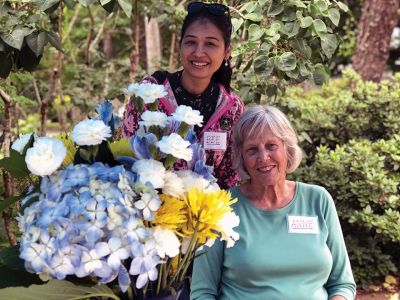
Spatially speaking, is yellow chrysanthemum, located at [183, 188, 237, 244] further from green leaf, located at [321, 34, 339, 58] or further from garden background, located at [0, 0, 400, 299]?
green leaf, located at [321, 34, 339, 58]

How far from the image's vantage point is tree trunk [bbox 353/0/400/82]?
6.74 metres

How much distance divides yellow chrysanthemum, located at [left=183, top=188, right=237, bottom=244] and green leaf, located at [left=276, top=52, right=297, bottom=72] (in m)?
1.73

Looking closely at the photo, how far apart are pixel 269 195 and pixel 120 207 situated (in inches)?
43.1

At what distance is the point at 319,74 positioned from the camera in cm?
300

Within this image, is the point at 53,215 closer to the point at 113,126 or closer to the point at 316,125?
the point at 113,126

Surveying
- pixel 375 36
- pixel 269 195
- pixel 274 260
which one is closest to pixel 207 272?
pixel 274 260

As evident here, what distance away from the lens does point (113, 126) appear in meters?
1.23

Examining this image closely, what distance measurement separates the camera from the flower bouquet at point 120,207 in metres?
1.01

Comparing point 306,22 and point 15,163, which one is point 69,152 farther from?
point 306,22

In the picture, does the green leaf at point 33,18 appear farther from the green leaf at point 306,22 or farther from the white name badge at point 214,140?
the green leaf at point 306,22

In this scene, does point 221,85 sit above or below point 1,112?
above

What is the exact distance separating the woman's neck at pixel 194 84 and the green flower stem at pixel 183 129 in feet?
3.48

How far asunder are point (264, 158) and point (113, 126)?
83cm

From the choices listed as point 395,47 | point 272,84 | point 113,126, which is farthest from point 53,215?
point 395,47
